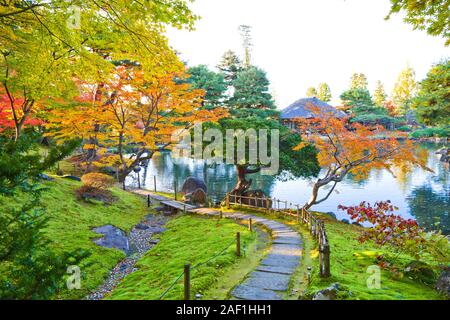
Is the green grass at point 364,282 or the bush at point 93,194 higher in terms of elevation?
the bush at point 93,194

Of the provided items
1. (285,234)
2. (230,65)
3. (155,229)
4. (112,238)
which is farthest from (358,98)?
(112,238)

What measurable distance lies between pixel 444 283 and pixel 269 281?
384cm

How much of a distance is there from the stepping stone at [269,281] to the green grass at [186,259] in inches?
30.0

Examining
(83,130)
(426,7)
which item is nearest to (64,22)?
(426,7)

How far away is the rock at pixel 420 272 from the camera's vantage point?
723 cm

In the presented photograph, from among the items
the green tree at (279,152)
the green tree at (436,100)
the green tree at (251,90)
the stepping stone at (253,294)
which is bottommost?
the stepping stone at (253,294)

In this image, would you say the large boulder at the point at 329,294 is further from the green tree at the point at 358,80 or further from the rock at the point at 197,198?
the green tree at the point at 358,80

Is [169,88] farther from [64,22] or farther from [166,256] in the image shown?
[64,22]

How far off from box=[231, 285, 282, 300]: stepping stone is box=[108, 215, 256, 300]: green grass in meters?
0.44

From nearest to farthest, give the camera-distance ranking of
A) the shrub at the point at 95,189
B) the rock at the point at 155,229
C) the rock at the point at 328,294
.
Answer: the rock at the point at 328,294, the rock at the point at 155,229, the shrub at the point at 95,189

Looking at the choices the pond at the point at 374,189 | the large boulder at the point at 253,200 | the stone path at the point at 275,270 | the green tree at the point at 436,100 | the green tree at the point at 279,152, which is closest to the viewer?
the stone path at the point at 275,270

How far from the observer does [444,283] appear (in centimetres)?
655

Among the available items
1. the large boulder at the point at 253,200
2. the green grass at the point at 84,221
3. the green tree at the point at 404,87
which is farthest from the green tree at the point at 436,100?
the green tree at the point at 404,87

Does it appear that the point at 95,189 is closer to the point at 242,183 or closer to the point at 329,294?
the point at 242,183
